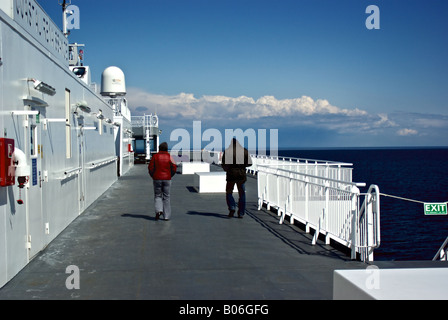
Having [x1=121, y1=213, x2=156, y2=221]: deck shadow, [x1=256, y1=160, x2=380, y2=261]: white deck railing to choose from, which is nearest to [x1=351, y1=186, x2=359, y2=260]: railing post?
[x1=256, y1=160, x2=380, y2=261]: white deck railing

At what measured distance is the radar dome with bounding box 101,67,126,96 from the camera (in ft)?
117

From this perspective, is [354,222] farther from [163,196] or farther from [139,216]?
[139,216]

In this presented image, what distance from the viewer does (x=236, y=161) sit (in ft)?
36.8

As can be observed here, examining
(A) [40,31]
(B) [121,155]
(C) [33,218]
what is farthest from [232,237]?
(B) [121,155]

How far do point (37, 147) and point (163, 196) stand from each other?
377 cm

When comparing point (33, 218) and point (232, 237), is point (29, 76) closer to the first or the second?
point (33, 218)

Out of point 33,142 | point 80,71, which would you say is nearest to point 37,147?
point 33,142

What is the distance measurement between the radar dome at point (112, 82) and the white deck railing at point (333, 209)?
84.7 ft

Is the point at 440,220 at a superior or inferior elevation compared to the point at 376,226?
inferior

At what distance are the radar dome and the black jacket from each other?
26.2 meters

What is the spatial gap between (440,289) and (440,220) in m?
30.5

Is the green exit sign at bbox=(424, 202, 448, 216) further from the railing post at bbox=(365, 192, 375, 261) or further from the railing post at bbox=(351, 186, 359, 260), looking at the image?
the railing post at bbox=(351, 186, 359, 260)

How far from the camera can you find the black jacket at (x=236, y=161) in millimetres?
11094
